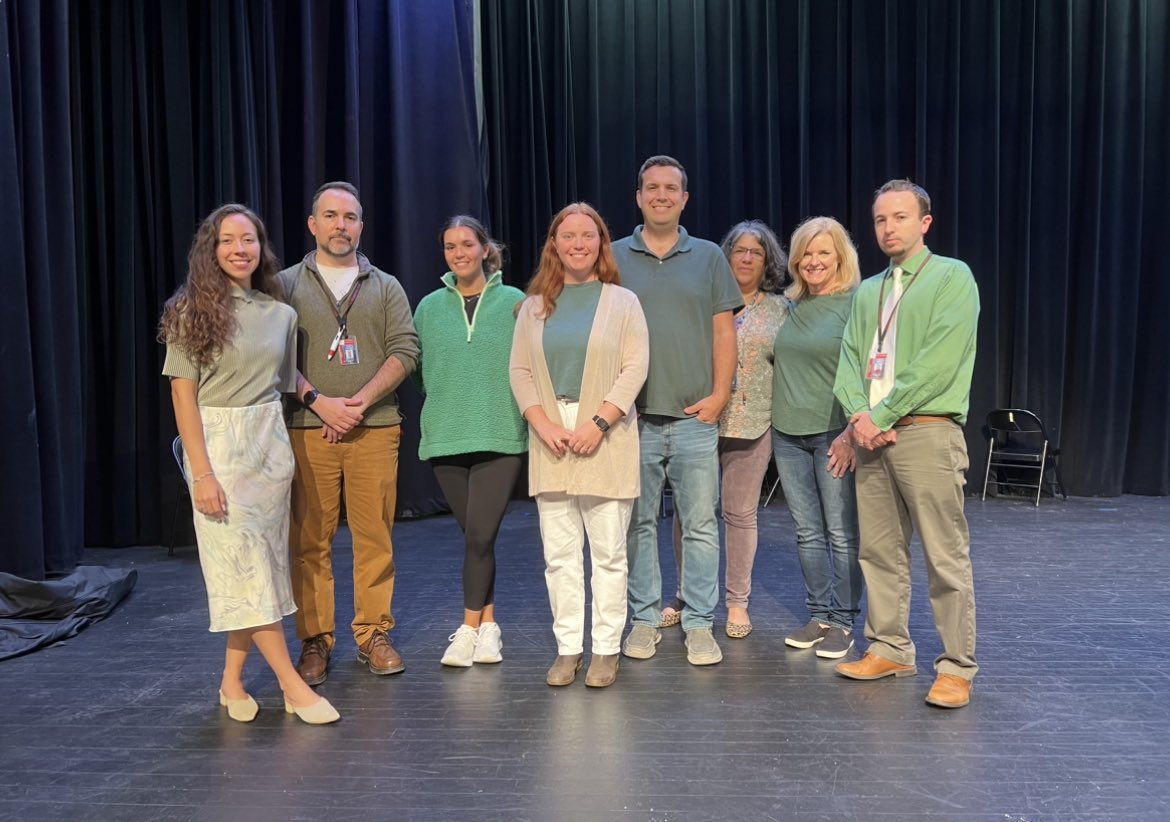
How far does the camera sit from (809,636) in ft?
10.4

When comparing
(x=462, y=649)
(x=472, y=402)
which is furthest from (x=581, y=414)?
(x=462, y=649)

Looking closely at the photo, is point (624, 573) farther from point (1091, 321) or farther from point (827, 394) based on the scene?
point (1091, 321)

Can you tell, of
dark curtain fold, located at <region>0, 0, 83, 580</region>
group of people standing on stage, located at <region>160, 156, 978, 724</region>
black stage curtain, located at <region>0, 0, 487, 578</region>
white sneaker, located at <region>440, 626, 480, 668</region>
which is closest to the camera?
group of people standing on stage, located at <region>160, 156, 978, 724</region>

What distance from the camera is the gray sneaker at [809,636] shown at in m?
3.15

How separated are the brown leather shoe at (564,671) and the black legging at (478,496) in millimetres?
383

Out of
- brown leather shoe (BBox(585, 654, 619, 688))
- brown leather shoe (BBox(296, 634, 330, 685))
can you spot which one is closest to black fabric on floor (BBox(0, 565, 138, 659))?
brown leather shoe (BBox(296, 634, 330, 685))

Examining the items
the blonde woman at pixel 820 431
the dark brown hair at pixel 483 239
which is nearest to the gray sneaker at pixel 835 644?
the blonde woman at pixel 820 431

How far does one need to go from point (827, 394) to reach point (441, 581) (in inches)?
83.7

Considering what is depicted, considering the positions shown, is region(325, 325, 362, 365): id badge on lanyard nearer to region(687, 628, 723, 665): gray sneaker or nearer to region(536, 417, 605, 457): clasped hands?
region(536, 417, 605, 457): clasped hands

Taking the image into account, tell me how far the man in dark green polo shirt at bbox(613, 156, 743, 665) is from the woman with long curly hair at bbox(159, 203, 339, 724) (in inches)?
45.0

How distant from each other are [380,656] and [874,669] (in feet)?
5.29

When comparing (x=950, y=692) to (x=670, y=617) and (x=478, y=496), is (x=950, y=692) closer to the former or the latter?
(x=670, y=617)

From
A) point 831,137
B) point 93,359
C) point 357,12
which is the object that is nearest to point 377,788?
point 93,359

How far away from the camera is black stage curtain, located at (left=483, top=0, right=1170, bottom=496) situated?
21.4 ft
